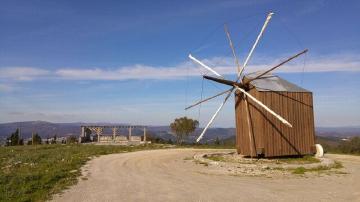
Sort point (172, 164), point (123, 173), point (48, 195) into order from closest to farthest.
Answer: point (48, 195)
point (123, 173)
point (172, 164)

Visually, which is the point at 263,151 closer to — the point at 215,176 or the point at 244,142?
the point at 244,142

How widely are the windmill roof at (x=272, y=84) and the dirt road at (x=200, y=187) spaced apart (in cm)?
718

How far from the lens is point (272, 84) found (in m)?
27.1

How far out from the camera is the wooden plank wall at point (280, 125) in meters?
25.8

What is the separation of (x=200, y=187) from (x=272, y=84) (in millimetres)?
13329

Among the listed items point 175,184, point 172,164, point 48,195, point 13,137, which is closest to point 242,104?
point 172,164

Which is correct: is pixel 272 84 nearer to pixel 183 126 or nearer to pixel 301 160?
pixel 301 160

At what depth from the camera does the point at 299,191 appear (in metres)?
15.0

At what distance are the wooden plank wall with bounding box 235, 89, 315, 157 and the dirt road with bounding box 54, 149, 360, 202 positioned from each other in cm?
527

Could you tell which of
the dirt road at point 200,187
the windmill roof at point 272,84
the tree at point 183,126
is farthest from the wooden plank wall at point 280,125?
the tree at point 183,126

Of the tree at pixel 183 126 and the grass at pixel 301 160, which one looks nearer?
the grass at pixel 301 160

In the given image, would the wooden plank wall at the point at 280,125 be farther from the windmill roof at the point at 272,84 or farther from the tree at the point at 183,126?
the tree at the point at 183,126

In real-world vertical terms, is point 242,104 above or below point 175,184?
above

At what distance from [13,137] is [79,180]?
1982 inches
